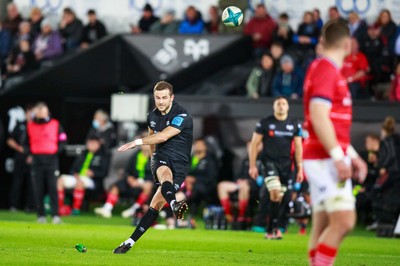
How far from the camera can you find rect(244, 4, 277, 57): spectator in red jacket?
25.7m

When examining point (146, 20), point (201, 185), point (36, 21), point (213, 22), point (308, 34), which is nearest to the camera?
point (201, 185)

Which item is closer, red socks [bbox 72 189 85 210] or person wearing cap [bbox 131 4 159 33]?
red socks [bbox 72 189 85 210]

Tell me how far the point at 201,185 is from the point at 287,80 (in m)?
3.01

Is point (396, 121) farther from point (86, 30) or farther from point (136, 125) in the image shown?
point (86, 30)

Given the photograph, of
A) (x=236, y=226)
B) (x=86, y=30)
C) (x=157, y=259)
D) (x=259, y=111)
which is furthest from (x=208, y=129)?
(x=157, y=259)

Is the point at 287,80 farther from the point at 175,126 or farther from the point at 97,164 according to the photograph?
the point at 175,126

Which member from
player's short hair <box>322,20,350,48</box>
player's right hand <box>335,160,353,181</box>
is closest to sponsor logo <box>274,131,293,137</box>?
player's short hair <box>322,20,350,48</box>

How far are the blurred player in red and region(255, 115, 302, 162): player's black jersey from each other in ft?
29.8

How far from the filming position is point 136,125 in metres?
25.8

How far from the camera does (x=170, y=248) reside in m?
Answer: 15.2

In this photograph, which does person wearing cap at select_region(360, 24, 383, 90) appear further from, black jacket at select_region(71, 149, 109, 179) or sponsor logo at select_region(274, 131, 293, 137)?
sponsor logo at select_region(274, 131, 293, 137)

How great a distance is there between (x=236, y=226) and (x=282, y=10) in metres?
6.94

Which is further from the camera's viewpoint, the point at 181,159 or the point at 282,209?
the point at 282,209

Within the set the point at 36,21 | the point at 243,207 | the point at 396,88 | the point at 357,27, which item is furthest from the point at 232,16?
the point at 36,21
